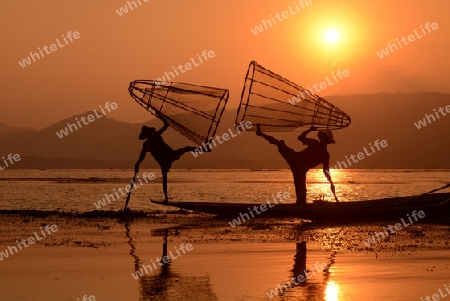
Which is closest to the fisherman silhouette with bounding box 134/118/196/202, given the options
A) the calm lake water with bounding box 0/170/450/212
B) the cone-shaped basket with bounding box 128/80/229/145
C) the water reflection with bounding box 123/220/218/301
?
the cone-shaped basket with bounding box 128/80/229/145

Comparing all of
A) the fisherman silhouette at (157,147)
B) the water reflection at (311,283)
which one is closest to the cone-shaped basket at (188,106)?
the fisherman silhouette at (157,147)

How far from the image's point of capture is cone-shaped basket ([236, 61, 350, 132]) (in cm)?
2909

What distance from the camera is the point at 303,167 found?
1110 inches

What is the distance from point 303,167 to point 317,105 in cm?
267

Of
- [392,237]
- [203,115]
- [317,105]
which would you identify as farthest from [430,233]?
[203,115]

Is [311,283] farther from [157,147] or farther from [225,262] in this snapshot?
[157,147]

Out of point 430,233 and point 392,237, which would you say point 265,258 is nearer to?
point 392,237

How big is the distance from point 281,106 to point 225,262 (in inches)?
509

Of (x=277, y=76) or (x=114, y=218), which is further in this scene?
(x=114, y=218)

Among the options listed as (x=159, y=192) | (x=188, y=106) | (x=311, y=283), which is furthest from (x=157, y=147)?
(x=159, y=192)

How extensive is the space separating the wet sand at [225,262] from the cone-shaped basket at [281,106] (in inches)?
160

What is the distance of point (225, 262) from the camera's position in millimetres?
17859

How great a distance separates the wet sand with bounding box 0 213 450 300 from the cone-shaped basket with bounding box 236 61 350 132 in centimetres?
406

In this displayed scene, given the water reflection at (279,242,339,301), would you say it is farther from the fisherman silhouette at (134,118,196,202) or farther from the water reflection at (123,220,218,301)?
the fisherman silhouette at (134,118,196,202)
